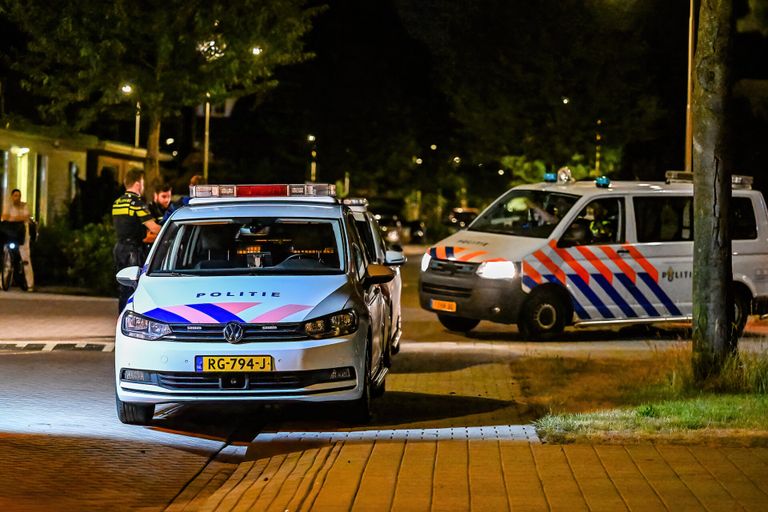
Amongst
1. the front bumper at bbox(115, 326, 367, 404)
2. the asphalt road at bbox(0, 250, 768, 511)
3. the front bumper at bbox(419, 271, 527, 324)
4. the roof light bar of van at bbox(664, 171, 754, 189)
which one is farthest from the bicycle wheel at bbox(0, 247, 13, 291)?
the front bumper at bbox(115, 326, 367, 404)

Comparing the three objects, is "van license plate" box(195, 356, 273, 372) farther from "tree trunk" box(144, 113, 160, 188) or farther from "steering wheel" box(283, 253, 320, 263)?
"tree trunk" box(144, 113, 160, 188)

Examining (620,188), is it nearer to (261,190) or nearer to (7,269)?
(261,190)

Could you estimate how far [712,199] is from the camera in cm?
1216

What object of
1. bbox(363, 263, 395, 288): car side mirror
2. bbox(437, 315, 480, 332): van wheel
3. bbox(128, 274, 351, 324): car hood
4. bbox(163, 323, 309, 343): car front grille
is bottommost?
bbox(437, 315, 480, 332): van wheel

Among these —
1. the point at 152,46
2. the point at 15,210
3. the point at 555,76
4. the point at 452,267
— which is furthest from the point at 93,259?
the point at 555,76

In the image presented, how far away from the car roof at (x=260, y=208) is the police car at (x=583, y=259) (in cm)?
580

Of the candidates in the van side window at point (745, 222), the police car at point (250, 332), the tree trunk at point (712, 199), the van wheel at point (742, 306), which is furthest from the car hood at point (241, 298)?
the van side window at point (745, 222)

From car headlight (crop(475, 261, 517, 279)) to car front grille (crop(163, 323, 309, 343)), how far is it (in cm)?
736

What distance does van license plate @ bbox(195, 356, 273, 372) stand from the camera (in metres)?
10.1

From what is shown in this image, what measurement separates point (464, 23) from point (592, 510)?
56.0 m

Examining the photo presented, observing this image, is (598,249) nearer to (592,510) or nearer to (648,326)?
(648,326)

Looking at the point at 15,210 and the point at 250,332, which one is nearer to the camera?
the point at 250,332

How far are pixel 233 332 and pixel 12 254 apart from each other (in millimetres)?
14466

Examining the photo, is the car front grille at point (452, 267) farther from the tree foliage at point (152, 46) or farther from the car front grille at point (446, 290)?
the tree foliage at point (152, 46)
